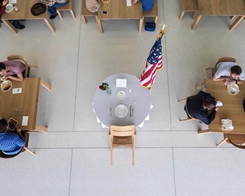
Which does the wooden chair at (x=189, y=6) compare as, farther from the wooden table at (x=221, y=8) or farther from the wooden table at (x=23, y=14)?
the wooden table at (x=23, y=14)

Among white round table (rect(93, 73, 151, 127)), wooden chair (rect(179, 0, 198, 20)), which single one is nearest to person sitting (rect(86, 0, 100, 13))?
white round table (rect(93, 73, 151, 127))

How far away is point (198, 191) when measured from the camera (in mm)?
4156

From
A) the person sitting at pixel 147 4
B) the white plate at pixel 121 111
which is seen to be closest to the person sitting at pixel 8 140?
the white plate at pixel 121 111

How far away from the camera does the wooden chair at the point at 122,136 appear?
366 centimetres

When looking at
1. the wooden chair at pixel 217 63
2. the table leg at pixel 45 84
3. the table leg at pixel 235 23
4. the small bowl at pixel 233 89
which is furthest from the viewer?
the table leg at pixel 235 23

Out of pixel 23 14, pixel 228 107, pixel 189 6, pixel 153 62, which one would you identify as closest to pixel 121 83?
pixel 153 62

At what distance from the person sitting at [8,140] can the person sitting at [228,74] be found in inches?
149

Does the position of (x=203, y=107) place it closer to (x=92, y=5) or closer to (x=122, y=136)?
(x=122, y=136)

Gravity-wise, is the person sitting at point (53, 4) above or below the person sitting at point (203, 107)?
above

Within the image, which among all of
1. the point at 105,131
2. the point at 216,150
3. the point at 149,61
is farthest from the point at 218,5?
the point at 105,131

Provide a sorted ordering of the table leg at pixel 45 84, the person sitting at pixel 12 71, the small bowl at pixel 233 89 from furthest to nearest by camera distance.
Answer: the table leg at pixel 45 84, the person sitting at pixel 12 71, the small bowl at pixel 233 89

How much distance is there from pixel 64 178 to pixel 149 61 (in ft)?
9.66

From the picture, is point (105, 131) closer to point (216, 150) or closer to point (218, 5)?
point (216, 150)

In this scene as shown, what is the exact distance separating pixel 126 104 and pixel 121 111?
0.17m
